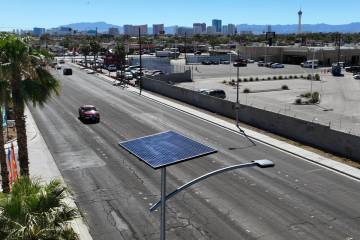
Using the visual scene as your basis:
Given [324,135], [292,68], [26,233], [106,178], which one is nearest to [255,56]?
[292,68]

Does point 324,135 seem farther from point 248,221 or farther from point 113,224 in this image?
point 113,224

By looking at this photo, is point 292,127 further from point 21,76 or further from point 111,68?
point 111,68

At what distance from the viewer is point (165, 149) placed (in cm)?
1467

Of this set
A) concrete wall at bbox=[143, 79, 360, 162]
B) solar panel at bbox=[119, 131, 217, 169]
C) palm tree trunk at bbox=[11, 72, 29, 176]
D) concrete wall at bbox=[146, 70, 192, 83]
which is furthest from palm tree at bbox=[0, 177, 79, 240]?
concrete wall at bbox=[146, 70, 192, 83]

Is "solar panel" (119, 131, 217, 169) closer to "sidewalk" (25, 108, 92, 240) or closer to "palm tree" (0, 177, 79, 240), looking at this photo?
"palm tree" (0, 177, 79, 240)

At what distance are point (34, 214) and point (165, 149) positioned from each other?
4.39 metres

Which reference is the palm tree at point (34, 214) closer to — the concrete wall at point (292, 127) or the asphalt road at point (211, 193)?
the asphalt road at point (211, 193)

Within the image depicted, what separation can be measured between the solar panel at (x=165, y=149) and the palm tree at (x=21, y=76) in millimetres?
8354

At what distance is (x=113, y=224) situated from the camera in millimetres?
20625

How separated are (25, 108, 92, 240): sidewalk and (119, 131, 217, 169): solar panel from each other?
599cm

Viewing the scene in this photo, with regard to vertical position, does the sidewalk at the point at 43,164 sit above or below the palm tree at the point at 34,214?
below

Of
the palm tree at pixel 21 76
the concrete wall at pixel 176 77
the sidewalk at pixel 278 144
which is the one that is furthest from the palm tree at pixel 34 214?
the concrete wall at pixel 176 77

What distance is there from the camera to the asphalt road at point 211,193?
20047 millimetres

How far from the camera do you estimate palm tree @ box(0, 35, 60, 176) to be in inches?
845
